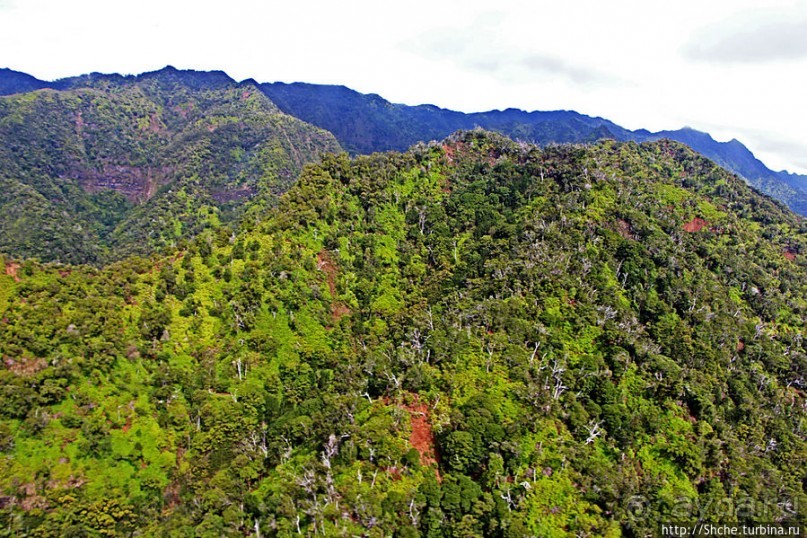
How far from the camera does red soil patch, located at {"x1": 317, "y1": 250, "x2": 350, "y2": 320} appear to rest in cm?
10650

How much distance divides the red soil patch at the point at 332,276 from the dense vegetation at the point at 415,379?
21.8 inches

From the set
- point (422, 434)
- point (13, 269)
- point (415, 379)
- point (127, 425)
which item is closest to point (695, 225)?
point (415, 379)

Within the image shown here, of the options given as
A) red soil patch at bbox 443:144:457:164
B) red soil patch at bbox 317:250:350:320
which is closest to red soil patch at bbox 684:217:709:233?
red soil patch at bbox 443:144:457:164

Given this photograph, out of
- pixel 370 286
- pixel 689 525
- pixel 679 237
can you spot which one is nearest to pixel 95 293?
pixel 370 286

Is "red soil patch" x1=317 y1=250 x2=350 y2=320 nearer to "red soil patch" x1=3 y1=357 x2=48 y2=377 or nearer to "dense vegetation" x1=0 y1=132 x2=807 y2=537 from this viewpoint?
"dense vegetation" x1=0 y1=132 x2=807 y2=537

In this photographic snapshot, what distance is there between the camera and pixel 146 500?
6775 cm

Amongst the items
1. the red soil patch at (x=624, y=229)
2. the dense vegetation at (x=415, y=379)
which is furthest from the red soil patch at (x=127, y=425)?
the red soil patch at (x=624, y=229)

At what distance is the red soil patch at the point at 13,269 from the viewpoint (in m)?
82.8

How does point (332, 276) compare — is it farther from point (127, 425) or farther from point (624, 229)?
point (624, 229)

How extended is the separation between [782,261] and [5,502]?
173081mm

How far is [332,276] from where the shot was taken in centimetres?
11225

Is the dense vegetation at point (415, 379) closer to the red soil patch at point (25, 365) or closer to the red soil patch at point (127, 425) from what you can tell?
the red soil patch at point (25, 365)

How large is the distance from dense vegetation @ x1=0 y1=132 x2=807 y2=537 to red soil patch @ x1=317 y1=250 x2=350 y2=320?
1.82 feet

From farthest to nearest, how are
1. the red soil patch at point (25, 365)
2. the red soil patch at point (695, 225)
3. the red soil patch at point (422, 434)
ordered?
the red soil patch at point (695, 225)
the red soil patch at point (25, 365)
the red soil patch at point (422, 434)
